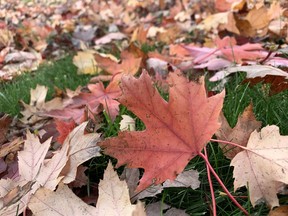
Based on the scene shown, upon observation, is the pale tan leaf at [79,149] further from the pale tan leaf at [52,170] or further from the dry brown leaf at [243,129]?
the dry brown leaf at [243,129]

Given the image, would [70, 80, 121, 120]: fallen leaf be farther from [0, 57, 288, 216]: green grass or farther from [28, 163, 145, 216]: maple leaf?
[28, 163, 145, 216]: maple leaf

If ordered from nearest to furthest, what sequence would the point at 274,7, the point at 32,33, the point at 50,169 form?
1. the point at 50,169
2. the point at 274,7
3. the point at 32,33

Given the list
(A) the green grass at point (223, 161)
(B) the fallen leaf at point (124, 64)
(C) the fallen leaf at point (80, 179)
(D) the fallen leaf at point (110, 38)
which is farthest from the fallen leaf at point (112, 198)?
(D) the fallen leaf at point (110, 38)

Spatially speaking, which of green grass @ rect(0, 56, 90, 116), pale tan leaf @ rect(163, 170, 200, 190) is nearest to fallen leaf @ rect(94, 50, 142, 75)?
green grass @ rect(0, 56, 90, 116)

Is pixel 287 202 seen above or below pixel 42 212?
below

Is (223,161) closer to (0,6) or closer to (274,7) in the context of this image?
(274,7)

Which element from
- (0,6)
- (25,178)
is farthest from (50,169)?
(0,6)
